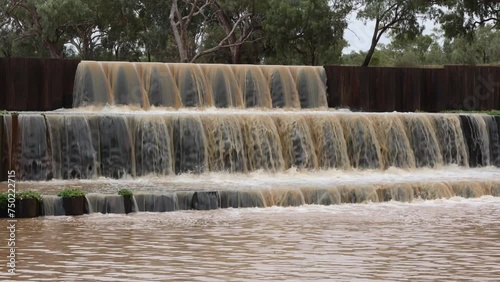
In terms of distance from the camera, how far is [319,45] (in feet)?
194

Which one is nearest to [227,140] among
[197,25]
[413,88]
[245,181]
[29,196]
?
[245,181]

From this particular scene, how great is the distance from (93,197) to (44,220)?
1.54 metres

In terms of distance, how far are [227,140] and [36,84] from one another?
25.7ft

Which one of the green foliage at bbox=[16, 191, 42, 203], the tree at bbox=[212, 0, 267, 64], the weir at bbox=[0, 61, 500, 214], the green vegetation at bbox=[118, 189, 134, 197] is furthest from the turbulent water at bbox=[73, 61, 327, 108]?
the tree at bbox=[212, 0, 267, 64]

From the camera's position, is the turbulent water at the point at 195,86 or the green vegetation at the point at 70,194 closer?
the green vegetation at the point at 70,194

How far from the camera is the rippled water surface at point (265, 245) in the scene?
1215 cm

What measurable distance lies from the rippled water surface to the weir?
6.39 ft

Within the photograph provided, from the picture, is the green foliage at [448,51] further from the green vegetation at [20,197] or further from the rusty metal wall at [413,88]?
the green vegetation at [20,197]

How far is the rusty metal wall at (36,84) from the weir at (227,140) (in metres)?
0.38

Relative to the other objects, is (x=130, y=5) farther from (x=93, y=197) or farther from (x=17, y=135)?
(x=93, y=197)

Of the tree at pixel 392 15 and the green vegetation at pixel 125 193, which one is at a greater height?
the tree at pixel 392 15

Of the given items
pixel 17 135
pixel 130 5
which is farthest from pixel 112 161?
pixel 130 5

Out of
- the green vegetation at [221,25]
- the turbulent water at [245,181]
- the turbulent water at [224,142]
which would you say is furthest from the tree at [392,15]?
the turbulent water at [224,142]

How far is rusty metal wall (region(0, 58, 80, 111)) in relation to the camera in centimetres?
3130
